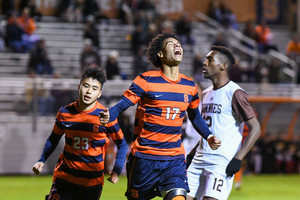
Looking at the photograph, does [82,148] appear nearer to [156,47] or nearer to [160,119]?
[160,119]

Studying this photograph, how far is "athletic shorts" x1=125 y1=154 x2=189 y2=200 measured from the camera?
16.8 feet

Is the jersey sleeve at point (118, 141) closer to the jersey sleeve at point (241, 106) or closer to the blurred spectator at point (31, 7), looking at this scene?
the jersey sleeve at point (241, 106)

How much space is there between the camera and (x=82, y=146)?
527cm

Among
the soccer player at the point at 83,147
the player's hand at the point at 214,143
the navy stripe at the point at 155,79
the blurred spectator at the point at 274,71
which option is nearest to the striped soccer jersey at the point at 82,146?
the soccer player at the point at 83,147

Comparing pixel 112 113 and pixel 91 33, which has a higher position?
pixel 91 33

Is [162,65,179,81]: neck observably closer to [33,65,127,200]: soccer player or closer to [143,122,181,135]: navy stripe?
[143,122,181,135]: navy stripe

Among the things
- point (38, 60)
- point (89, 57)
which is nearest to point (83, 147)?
point (38, 60)

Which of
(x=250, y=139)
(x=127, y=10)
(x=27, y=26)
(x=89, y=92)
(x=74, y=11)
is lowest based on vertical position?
(x=250, y=139)

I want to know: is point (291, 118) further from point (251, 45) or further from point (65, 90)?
point (65, 90)

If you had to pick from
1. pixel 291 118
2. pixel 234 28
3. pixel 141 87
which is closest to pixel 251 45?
pixel 234 28

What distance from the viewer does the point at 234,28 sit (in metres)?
22.1

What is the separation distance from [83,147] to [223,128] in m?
1.66

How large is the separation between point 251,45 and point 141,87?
16.2 meters

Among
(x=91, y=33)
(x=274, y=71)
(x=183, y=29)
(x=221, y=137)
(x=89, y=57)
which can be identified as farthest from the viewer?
(x=183, y=29)
